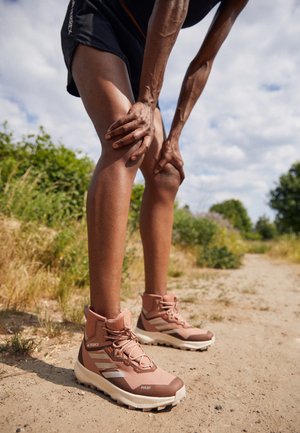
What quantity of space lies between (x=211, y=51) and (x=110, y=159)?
0.96 meters

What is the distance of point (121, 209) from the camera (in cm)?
131

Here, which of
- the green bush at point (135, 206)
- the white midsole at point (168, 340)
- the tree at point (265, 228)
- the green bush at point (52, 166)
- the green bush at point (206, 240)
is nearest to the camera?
the white midsole at point (168, 340)

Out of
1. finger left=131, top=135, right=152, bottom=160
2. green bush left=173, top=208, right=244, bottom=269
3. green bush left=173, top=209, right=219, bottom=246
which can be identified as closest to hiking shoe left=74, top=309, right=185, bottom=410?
finger left=131, top=135, right=152, bottom=160

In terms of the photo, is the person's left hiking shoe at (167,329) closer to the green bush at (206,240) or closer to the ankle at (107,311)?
the ankle at (107,311)

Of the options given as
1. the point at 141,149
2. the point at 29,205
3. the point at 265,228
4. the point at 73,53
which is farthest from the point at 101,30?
the point at 265,228

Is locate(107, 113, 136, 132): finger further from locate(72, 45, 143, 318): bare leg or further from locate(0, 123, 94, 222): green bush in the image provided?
locate(0, 123, 94, 222): green bush

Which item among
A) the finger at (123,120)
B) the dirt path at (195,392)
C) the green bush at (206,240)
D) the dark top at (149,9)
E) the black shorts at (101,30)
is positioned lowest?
the dirt path at (195,392)

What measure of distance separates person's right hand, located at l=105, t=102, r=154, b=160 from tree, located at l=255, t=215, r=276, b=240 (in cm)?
3792

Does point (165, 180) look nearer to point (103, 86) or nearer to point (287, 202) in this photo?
point (103, 86)

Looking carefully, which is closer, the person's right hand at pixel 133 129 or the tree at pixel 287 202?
Answer: the person's right hand at pixel 133 129

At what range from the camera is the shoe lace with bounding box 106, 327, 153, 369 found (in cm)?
128

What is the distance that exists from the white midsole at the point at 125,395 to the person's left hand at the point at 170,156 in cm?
101

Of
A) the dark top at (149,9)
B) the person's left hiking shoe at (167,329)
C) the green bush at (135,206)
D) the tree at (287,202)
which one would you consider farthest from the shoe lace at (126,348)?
the tree at (287,202)

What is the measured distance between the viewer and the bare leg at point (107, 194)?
1.30 meters
